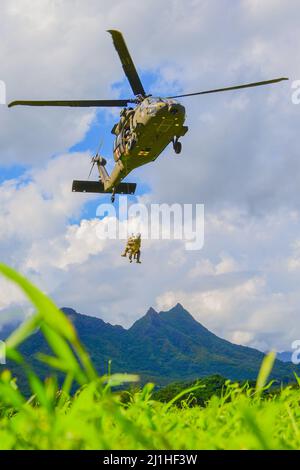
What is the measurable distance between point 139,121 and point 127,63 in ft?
14.2

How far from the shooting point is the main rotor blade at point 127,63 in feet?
103

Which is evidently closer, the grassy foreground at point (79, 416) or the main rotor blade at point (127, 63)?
the grassy foreground at point (79, 416)

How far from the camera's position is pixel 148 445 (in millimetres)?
1946

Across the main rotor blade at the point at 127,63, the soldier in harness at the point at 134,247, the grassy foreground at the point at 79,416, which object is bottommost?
the grassy foreground at the point at 79,416

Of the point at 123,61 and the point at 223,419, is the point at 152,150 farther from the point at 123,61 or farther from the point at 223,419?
the point at 223,419

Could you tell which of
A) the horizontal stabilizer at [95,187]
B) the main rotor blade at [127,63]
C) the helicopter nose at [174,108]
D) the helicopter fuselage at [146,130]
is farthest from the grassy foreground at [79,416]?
the horizontal stabilizer at [95,187]

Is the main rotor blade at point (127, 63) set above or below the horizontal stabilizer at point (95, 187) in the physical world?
above

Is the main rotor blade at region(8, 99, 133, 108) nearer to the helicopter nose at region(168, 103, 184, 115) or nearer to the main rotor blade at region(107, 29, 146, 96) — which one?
the main rotor blade at region(107, 29, 146, 96)

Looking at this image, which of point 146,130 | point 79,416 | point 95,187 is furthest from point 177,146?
point 79,416

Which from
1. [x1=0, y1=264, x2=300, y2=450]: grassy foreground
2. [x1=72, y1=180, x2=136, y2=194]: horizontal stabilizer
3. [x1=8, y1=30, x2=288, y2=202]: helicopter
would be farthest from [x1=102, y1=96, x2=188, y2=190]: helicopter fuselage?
[x1=0, y1=264, x2=300, y2=450]: grassy foreground

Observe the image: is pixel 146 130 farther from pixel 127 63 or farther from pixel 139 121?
pixel 127 63

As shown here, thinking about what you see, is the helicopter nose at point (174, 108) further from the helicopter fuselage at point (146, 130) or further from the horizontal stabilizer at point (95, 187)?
the horizontal stabilizer at point (95, 187)

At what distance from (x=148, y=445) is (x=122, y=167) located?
35862 mm

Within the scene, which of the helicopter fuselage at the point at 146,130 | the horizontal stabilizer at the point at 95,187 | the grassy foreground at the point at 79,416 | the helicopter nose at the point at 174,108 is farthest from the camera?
the horizontal stabilizer at the point at 95,187
